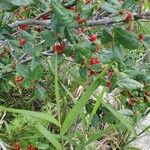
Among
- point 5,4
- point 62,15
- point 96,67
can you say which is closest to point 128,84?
point 96,67

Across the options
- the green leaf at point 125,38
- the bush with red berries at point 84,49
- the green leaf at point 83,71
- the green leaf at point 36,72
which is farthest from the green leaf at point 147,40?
the green leaf at point 36,72

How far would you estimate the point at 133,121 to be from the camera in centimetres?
172

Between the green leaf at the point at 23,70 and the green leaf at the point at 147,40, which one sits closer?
the green leaf at the point at 147,40

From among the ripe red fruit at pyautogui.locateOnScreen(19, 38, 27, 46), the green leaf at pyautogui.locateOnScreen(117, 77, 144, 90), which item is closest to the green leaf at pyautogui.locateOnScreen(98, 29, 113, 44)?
the green leaf at pyautogui.locateOnScreen(117, 77, 144, 90)

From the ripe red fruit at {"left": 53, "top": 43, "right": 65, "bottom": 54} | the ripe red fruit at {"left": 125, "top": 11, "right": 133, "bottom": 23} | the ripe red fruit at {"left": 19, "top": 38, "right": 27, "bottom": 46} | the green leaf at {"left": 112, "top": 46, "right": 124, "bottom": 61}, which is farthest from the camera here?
the ripe red fruit at {"left": 19, "top": 38, "right": 27, "bottom": 46}

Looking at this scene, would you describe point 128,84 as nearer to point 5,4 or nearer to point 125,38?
point 125,38

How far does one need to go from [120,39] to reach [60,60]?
269 mm

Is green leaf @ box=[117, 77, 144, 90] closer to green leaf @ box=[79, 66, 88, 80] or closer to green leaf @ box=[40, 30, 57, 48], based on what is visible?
green leaf @ box=[79, 66, 88, 80]

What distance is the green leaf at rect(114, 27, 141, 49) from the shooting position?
1121 millimetres

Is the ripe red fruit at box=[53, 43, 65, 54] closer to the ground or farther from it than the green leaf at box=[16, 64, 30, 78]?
farther from it

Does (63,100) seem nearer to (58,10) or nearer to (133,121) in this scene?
(133,121)

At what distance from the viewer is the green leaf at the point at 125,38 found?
3.68 feet

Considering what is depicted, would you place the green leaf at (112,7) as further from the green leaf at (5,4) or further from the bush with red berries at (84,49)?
the green leaf at (5,4)

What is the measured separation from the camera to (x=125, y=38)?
3.70ft
